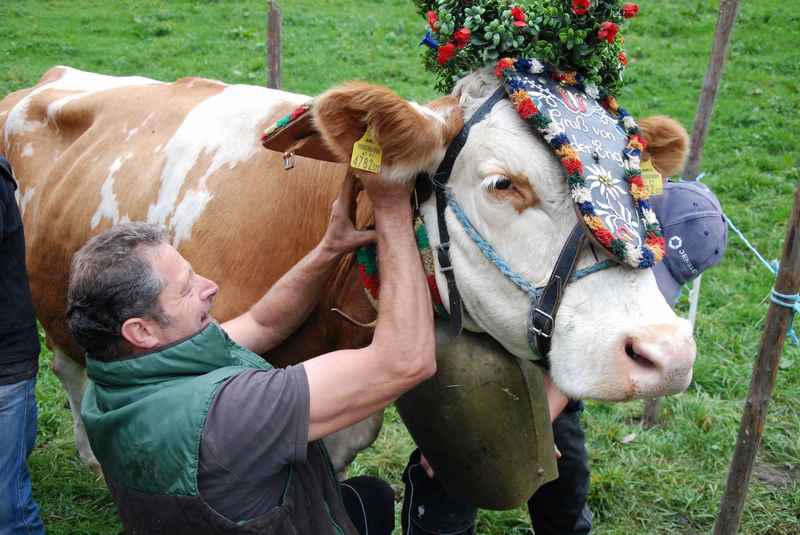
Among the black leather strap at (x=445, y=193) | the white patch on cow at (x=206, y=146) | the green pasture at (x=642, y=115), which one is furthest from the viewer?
the green pasture at (x=642, y=115)

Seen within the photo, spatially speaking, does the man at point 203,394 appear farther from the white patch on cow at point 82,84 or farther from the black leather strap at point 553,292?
the white patch on cow at point 82,84

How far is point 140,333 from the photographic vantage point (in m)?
1.89

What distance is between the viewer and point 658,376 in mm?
1895

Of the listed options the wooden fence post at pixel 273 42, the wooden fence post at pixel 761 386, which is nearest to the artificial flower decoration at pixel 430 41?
the wooden fence post at pixel 761 386

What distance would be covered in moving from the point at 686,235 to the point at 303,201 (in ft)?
4.41

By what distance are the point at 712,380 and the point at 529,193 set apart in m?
3.25

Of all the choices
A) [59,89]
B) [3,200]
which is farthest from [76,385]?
[3,200]

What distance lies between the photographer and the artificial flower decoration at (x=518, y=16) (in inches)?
86.6

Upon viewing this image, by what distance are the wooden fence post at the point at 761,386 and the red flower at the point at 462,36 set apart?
1403 mm

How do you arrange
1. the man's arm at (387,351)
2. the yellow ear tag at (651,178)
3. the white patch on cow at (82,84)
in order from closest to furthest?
the man's arm at (387,351) < the yellow ear tag at (651,178) < the white patch on cow at (82,84)

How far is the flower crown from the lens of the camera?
7.24 ft

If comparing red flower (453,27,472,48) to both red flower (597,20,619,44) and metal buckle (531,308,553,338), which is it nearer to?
red flower (597,20,619,44)

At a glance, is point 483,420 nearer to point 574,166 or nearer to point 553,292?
point 553,292

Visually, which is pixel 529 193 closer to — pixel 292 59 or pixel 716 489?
pixel 716 489
